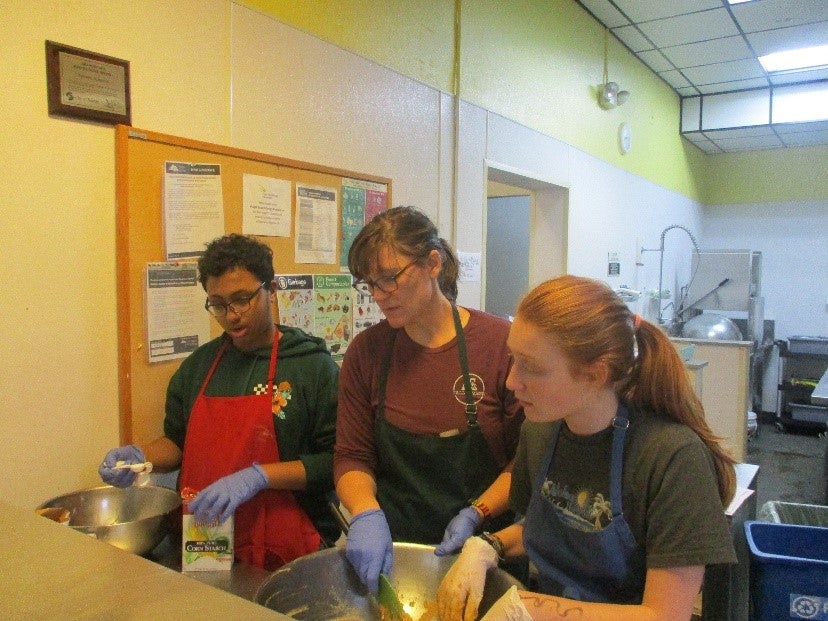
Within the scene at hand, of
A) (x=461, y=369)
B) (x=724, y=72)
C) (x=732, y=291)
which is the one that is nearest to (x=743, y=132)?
(x=724, y=72)

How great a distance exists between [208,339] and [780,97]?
543 centimetres

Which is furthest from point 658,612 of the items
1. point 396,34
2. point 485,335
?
point 396,34

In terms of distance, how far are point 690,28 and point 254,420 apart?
3.98 m

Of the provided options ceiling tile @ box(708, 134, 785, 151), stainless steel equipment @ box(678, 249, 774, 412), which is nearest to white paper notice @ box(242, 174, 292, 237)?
stainless steel equipment @ box(678, 249, 774, 412)

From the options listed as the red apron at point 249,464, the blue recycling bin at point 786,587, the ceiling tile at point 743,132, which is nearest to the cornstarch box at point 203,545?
the red apron at point 249,464

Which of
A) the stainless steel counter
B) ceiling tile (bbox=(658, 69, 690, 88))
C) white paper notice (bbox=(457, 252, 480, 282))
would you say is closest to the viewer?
the stainless steel counter

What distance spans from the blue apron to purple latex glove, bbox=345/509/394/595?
261mm

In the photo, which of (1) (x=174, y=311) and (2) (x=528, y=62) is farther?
(2) (x=528, y=62)

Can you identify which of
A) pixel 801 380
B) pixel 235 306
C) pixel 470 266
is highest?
pixel 470 266

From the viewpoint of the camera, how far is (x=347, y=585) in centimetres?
119

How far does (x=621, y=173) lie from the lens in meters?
4.55

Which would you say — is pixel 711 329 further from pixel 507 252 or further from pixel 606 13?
pixel 606 13

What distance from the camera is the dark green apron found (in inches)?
53.4

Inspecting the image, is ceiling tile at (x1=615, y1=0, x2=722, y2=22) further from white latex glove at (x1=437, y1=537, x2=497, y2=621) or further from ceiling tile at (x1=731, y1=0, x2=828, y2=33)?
white latex glove at (x1=437, y1=537, x2=497, y2=621)
